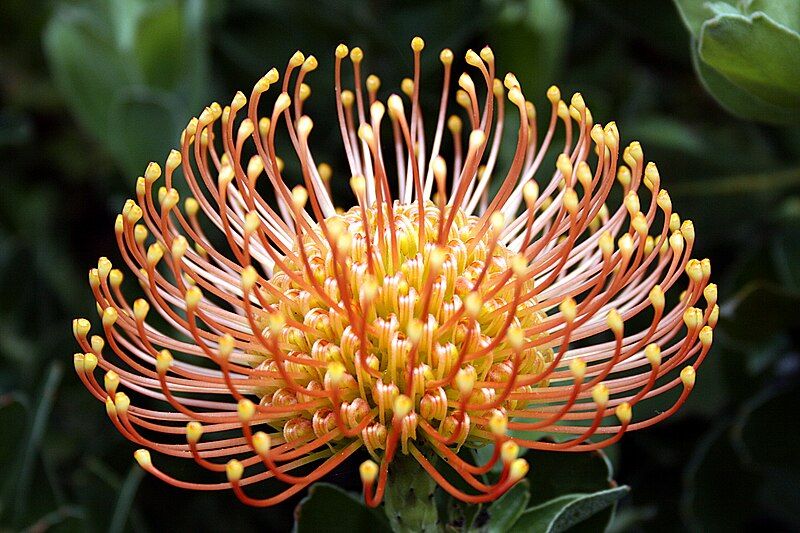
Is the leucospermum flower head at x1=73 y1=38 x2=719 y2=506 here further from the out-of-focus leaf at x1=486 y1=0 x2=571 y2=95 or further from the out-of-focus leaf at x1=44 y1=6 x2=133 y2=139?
the out-of-focus leaf at x1=44 y1=6 x2=133 y2=139

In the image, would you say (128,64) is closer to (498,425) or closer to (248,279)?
(248,279)

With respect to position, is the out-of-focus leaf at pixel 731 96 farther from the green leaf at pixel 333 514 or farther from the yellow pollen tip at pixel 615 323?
the green leaf at pixel 333 514

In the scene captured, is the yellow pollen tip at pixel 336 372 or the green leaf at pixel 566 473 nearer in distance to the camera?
the yellow pollen tip at pixel 336 372

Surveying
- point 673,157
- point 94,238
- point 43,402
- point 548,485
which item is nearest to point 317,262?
point 548,485

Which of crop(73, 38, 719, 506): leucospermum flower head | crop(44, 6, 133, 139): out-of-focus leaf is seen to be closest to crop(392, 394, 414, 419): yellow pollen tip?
crop(73, 38, 719, 506): leucospermum flower head

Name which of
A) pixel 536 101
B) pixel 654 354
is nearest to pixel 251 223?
pixel 654 354

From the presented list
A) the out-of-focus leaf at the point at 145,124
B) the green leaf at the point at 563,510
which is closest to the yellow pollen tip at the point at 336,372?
the green leaf at the point at 563,510
